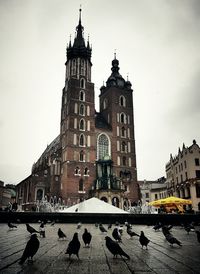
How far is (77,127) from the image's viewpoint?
4638 cm

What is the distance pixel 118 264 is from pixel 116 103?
4926 centimetres

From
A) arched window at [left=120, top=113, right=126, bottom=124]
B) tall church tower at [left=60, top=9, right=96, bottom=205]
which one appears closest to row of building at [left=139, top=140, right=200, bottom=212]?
arched window at [left=120, top=113, right=126, bottom=124]

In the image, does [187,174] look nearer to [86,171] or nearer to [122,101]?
[86,171]

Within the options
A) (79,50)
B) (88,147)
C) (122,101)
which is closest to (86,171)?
(88,147)

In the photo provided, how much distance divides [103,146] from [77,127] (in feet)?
22.2

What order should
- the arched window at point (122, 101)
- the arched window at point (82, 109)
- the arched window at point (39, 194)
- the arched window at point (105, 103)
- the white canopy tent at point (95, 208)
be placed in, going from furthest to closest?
the arched window at point (105, 103)
the arched window at point (122, 101)
the arched window at point (82, 109)
the arched window at point (39, 194)
the white canopy tent at point (95, 208)

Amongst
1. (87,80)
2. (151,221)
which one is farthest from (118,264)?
(87,80)

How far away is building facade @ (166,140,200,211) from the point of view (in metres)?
44.9

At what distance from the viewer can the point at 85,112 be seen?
48.4m

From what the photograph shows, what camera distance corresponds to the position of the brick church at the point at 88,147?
42812 millimetres

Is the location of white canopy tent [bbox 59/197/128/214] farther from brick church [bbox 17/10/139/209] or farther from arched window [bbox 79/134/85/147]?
arched window [bbox 79/134/85/147]

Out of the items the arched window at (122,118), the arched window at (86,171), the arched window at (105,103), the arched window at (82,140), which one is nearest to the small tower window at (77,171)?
the arched window at (86,171)

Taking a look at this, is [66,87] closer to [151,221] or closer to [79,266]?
[151,221]

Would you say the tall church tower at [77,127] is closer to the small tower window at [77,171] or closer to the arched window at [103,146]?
the small tower window at [77,171]
